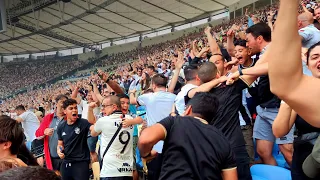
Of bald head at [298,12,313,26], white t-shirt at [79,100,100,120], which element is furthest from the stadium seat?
white t-shirt at [79,100,100,120]

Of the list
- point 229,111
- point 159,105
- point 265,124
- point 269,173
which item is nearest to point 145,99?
point 159,105

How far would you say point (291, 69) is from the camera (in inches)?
42.1

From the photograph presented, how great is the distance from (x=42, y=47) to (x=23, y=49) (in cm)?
232

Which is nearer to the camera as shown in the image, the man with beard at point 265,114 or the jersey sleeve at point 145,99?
the man with beard at point 265,114

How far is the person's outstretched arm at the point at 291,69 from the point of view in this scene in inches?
41.8

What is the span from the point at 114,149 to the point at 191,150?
6.91 ft

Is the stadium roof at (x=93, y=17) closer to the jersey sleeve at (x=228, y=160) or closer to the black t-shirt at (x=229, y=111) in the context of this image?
the black t-shirt at (x=229, y=111)

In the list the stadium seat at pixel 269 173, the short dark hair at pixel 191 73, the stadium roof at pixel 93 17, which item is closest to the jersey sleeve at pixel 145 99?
the short dark hair at pixel 191 73

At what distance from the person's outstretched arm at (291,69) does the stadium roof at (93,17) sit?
21324 millimetres

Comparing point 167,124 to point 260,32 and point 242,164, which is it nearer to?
point 242,164

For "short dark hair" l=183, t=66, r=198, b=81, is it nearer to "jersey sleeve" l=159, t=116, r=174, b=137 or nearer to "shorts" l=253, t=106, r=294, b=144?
"shorts" l=253, t=106, r=294, b=144

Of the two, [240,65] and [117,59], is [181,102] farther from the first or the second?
[117,59]

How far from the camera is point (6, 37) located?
31.5 meters

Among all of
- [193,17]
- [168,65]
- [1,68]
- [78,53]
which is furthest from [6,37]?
[168,65]
